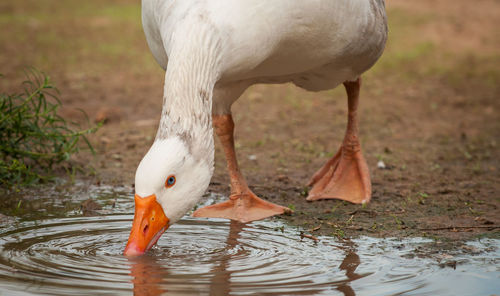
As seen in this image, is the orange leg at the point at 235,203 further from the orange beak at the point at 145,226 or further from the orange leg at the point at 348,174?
the orange beak at the point at 145,226

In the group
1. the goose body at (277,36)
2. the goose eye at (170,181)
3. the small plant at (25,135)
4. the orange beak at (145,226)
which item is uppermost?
the goose body at (277,36)

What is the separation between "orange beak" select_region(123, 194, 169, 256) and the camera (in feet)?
11.7

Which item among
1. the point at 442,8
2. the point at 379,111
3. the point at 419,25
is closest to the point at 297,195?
the point at 379,111

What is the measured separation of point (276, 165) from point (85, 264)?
2.84m

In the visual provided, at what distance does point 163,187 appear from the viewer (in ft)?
11.5

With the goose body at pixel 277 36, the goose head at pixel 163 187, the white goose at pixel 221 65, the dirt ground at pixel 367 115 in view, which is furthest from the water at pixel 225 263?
the goose body at pixel 277 36

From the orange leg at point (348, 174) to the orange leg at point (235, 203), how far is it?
489 mm

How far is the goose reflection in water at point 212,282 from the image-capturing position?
3.24 metres

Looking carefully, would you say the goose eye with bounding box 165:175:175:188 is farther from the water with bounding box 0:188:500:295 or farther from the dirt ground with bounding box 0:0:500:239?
the dirt ground with bounding box 0:0:500:239

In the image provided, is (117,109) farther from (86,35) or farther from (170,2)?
(86,35)

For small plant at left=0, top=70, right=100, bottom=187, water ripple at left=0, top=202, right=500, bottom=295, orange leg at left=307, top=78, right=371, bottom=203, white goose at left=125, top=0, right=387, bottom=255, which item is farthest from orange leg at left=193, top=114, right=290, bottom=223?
small plant at left=0, top=70, right=100, bottom=187

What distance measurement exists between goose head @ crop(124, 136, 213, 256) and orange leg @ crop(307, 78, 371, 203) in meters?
1.72

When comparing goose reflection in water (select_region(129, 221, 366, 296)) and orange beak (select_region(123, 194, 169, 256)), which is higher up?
orange beak (select_region(123, 194, 169, 256))

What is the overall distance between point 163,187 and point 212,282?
55cm
